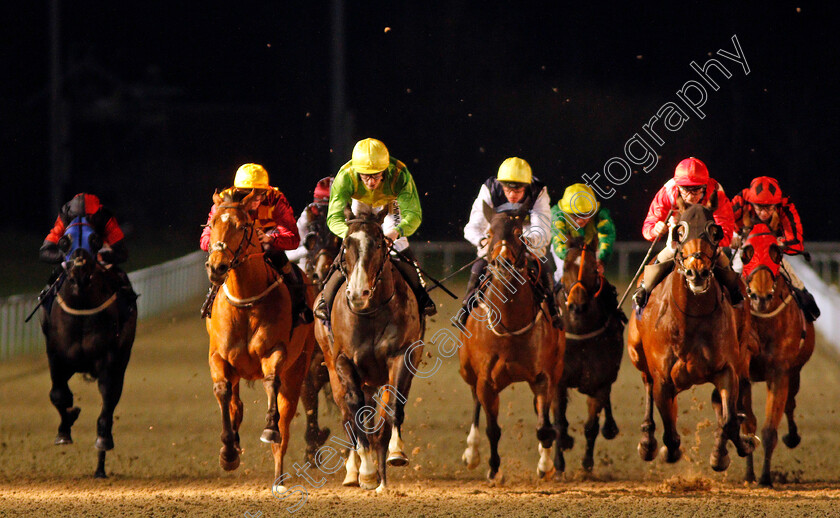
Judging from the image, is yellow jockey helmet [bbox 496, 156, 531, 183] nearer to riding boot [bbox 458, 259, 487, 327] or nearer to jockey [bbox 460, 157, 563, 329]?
jockey [bbox 460, 157, 563, 329]

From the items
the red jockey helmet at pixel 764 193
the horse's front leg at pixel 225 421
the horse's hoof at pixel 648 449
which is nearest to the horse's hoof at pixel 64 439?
the horse's front leg at pixel 225 421

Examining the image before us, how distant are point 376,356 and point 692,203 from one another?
6.72ft

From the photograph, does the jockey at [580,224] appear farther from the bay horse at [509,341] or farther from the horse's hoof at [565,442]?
the horse's hoof at [565,442]

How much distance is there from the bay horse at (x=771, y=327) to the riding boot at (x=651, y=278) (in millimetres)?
818

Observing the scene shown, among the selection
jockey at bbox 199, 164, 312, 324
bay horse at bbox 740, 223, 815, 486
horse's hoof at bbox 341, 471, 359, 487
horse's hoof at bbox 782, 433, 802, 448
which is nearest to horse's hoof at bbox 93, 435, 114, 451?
jockey at bbox 199, 164, 312, 324

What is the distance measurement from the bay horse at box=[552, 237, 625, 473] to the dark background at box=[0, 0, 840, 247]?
13847mm

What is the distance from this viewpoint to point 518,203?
25.5ft

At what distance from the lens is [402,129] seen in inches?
1099

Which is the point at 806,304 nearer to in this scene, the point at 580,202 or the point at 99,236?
the point at 580,202

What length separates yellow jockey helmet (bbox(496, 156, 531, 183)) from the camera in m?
7.92

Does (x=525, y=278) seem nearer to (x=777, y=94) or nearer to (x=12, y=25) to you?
(x=777, y=94)

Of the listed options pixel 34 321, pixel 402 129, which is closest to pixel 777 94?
pixel 402 129

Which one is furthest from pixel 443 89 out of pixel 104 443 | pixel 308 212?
pixel 104 443

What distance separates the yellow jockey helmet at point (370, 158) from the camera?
7250 mm
